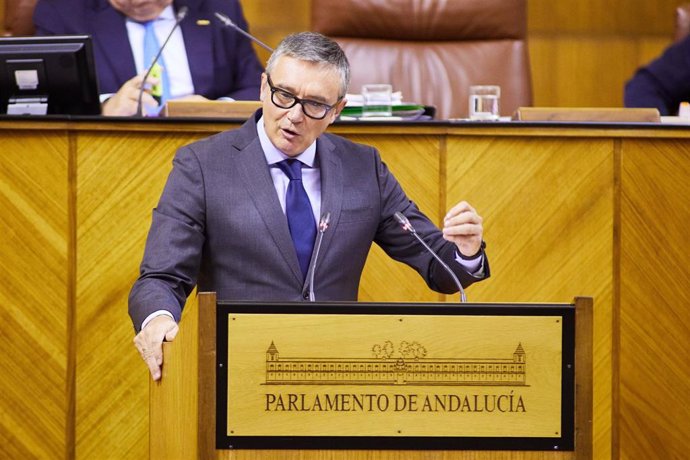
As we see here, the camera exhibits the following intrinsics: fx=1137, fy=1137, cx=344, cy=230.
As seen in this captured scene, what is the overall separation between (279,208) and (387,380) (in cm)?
60

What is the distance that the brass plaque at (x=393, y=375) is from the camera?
1.52m

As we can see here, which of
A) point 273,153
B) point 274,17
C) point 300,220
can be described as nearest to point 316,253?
point 300,220

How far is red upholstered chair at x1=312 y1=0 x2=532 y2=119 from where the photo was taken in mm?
3619

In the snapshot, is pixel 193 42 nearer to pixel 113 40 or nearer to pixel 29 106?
pixel 113 40

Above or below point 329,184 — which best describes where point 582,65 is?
above

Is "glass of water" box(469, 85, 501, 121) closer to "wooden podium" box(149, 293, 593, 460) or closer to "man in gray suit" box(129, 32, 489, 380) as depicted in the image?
"man in gray suit" box(129, 32, 489, 380)

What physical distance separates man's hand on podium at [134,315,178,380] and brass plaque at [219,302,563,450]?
6.0 inches

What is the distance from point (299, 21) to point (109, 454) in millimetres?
2407

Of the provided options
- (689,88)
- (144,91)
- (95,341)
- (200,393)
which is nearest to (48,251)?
(95,341)

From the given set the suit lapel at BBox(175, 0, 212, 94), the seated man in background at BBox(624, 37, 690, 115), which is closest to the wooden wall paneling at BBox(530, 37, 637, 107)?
the seated man in background at BBox(624, 37, 690, 115)

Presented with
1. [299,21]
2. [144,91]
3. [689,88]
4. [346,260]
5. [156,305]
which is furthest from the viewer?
[299,21]

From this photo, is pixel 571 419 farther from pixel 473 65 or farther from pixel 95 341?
pixel 473 65

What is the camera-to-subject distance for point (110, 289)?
247 centimetres

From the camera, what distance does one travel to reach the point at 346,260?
2.12 m
